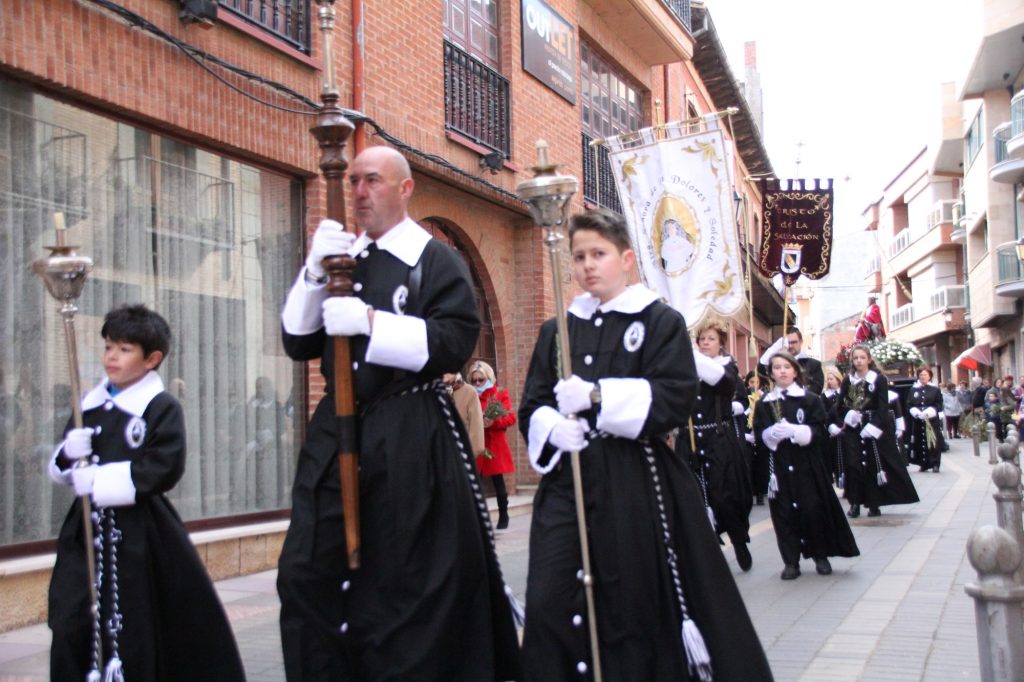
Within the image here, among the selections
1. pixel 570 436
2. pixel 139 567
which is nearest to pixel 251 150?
pixel 139 567

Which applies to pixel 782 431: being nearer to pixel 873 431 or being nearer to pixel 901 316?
pixel 873 431

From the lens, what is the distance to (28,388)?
787 centimetres

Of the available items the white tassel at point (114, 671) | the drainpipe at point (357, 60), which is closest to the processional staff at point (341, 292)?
the white tassel at point (114, 671)

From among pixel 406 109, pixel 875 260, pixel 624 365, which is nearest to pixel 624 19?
pixel 406 109

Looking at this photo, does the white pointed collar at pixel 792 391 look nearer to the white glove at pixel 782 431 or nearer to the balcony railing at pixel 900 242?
the white glove at pixel 782 431

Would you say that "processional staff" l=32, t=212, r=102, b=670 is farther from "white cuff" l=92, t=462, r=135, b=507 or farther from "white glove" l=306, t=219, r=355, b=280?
"white glove" l=306, t=219, r=355, b=280

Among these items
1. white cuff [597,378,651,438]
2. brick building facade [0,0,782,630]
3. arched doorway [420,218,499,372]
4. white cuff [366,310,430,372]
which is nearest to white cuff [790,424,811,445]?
brick building facade [0,0,782,630]

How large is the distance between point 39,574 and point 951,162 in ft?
172

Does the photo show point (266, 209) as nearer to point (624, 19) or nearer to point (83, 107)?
point (83, 107)

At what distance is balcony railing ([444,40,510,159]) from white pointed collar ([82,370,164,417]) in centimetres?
841

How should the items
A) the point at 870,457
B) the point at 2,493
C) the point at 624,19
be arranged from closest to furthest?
the point at 2,493
the point at 870,457
the point at 624,19

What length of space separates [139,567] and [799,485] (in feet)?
20.3

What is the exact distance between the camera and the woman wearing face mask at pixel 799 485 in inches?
368

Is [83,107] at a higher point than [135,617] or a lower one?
higher
